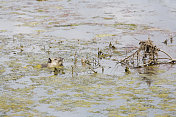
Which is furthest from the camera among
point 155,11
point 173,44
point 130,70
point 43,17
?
point 155,11

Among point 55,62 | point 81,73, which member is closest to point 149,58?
point 81,73

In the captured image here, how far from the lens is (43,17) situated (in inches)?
803

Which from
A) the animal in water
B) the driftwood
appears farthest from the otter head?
the driftwood

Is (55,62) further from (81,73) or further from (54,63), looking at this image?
(81,73)

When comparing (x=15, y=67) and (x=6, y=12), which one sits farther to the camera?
(x=6, y=12)

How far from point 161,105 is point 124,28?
9641 mm

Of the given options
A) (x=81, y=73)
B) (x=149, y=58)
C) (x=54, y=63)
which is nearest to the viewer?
(x=81, y=73)

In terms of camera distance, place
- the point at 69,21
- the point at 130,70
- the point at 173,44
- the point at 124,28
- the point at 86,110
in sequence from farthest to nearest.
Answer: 1. the point at 69,21
2. the point at 124,28
3. the point at 173,44
4. the point at 130,70
5. the point at 86,110

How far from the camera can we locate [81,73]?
31.8 feet

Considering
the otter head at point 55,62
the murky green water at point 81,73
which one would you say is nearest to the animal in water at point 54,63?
the otter head at point 55,62

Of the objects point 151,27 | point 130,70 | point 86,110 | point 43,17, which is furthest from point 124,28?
point 86,110

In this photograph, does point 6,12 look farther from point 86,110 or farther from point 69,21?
point 86,110

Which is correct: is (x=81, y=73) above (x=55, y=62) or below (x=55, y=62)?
below

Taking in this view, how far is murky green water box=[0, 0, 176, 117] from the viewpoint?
744cm
